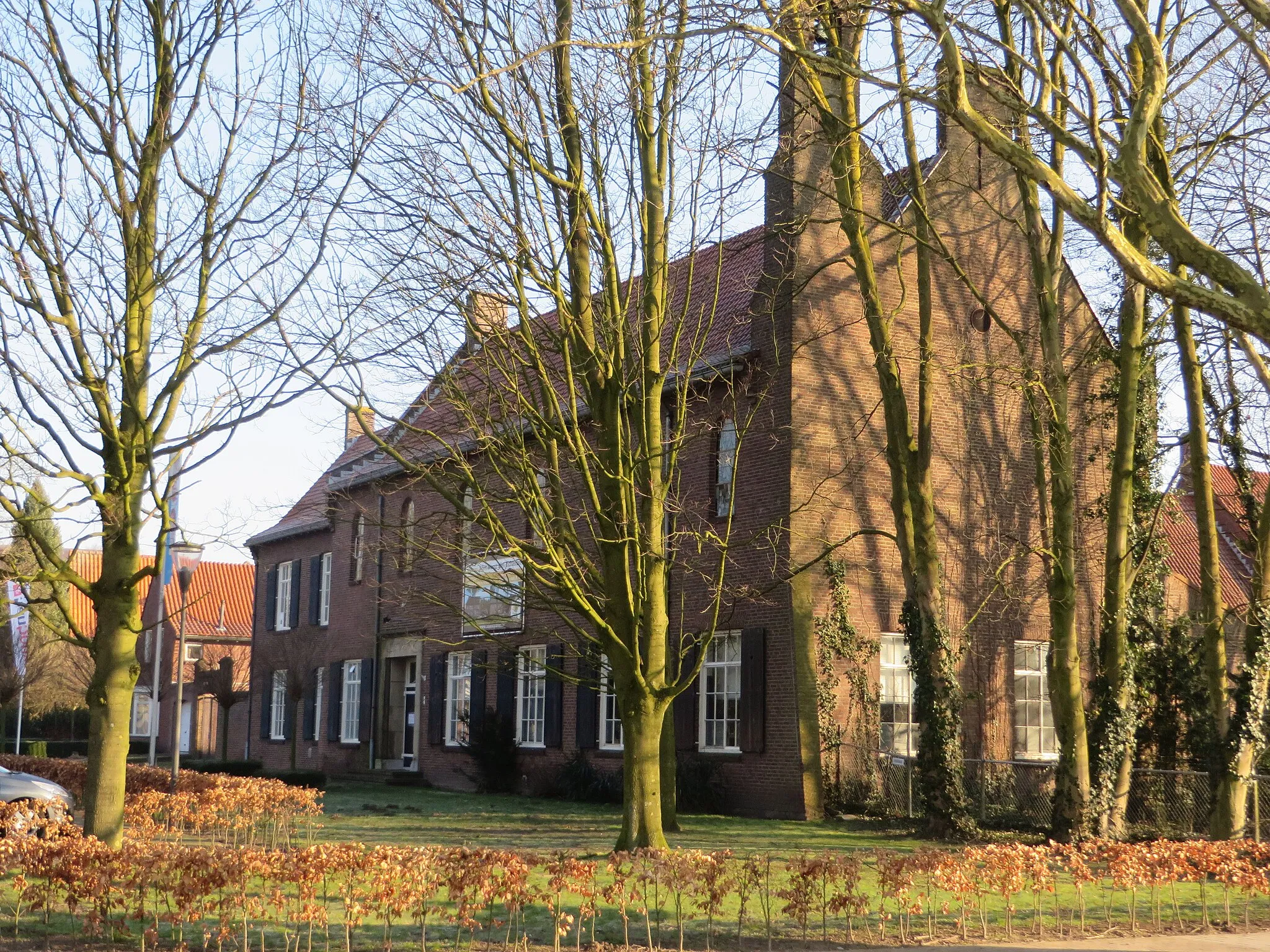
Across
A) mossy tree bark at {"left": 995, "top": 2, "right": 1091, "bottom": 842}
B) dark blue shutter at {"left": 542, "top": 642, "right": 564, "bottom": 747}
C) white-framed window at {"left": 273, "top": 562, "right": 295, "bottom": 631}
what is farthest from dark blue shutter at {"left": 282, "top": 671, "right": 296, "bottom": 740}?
mossy tree bark at {"left": 995, "top": 2, "right": 1091, "bottom": 842}

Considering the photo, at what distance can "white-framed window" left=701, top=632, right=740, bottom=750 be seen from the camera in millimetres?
22656

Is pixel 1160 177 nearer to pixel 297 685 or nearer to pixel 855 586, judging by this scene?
pixel 855 586

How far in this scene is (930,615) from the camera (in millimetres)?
19250

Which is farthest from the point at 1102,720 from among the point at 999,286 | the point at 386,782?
the point at 386,782

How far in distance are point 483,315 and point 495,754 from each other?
15970 millimetres

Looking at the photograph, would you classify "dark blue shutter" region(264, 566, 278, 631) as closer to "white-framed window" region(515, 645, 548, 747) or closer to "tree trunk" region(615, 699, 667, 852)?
"white-framed window" region(515, 645, 548, 747)

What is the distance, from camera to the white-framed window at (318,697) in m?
36.6

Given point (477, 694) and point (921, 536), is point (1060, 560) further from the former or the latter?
point (477, 694)

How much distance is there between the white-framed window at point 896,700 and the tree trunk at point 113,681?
12.9 m

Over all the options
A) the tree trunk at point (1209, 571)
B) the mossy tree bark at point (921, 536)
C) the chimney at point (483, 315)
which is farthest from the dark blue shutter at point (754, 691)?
the chimney at point (483, 315)

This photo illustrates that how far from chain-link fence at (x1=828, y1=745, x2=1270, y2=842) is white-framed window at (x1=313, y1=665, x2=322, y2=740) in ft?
62.2

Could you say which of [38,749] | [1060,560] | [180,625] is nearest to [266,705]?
[38,749]

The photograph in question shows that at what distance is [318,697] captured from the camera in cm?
3703

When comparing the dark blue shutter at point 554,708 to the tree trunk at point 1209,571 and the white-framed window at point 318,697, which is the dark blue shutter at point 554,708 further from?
the tree trunk at point 1209,571
